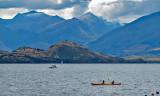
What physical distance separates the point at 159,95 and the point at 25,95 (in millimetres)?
57600

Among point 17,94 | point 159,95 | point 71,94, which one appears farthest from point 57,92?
point 159,95

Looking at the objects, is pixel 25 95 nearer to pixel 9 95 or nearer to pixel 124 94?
pixel 9 95

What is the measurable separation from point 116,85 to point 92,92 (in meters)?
36.6

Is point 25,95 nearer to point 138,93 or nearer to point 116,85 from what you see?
point 138,93

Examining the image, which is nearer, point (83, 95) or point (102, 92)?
point (83, 95)

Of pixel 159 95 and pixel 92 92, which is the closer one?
pixel 159 95

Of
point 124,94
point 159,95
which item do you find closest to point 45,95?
point 124,94

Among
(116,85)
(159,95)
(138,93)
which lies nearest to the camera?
(159,95)

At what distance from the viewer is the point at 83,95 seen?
140 m

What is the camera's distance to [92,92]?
150250 millimetres

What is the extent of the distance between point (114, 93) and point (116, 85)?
3497 centimetres

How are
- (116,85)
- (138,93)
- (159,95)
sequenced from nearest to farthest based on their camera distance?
(159,95)
(138,93)
(116,85)

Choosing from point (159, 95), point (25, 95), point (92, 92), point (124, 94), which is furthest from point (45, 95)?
point (159, 95)

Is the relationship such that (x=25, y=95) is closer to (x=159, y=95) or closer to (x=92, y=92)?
(x=92, y=92)
